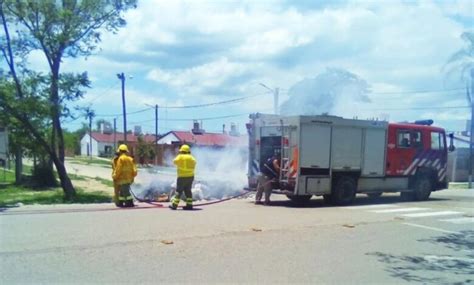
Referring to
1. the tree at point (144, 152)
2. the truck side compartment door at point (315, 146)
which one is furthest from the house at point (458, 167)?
the tree at point (144, 152)

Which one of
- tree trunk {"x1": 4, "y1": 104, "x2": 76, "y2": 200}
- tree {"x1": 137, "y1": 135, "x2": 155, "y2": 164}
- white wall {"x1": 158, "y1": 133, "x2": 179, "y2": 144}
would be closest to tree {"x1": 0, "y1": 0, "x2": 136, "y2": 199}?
tree trunk {"x1": 4, "y1": 104, "x2": 76, "y2": 200}

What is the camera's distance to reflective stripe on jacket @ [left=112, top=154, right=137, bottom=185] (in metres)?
13.5

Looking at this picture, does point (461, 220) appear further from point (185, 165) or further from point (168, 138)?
point (168, 138)

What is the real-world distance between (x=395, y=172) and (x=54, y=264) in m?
12.8

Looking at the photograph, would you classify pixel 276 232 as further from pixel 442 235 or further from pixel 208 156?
pixel 208 156

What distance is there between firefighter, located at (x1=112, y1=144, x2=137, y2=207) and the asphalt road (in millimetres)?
544

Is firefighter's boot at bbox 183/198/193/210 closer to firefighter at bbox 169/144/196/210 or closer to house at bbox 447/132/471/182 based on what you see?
firefighter at bbox 169/144/196/210

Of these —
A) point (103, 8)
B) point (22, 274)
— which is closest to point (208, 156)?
point (103, 8)

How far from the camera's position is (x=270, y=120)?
16156mm

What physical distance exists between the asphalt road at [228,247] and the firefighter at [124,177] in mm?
544

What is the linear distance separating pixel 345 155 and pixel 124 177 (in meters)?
6.61

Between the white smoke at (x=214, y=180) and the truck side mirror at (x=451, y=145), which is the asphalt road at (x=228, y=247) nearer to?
the white smoke at (x=214, y=180)

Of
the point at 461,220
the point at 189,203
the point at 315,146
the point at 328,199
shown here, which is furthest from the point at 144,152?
the point at 461,220

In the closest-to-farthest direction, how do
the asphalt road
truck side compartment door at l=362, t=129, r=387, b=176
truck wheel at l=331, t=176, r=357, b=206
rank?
the asphalt road < truck wheel at l=331, t=176, r=357, b=206 < truck side compartment door at l=362, t=129, r=387, b=176
